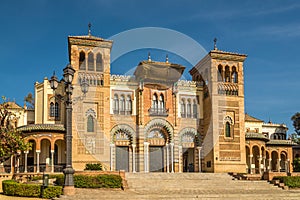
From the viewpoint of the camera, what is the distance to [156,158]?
38.2m

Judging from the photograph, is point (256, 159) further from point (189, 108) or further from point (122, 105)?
point (122, 105)

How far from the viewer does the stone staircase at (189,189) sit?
22830mm

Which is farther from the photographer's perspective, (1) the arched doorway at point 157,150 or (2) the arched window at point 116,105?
(1) the arched doorway at point 157,150

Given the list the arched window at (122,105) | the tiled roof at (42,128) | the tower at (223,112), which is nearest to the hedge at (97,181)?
the tiled roof at (42,128)

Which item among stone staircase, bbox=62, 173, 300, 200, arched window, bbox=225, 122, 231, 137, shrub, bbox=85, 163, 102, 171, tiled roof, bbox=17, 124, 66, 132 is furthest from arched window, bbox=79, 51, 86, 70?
arched window, bbox=225, 122, 231, 137

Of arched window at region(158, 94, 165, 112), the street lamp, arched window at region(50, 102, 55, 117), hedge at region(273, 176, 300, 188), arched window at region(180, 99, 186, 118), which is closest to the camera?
the street lamp

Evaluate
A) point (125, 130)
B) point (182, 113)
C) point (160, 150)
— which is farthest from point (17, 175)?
point (182, 113)

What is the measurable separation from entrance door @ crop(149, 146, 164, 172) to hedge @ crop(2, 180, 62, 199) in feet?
51.1

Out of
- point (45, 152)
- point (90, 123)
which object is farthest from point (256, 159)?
point (45, 152)

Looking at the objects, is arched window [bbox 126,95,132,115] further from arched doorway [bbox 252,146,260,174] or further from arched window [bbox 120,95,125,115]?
arched doorway [bbox 252,146,260,174]

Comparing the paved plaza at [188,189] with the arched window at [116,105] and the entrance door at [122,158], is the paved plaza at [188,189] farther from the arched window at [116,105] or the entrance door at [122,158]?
the arched window at [116,105]

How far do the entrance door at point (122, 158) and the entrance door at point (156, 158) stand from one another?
2164 millimetres

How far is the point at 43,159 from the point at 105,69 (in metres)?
8.93

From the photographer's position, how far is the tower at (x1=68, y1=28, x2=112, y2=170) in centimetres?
3506
